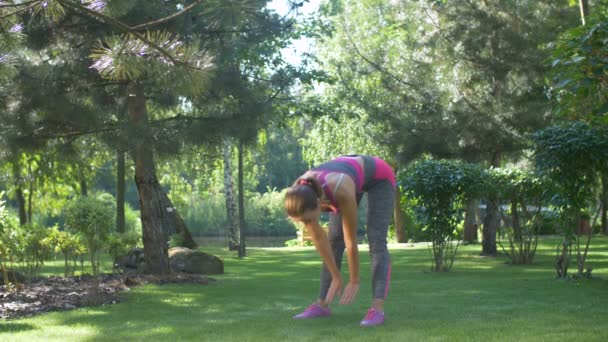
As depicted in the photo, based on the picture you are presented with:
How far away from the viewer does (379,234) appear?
546 centimetres

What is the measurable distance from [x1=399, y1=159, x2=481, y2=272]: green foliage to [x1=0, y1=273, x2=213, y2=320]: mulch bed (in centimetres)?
350

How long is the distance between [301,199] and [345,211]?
1.40 ft

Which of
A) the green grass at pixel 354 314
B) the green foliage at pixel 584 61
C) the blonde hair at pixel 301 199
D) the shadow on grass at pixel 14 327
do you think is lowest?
the green grass at pixel 354 314

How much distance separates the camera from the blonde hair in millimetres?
4500

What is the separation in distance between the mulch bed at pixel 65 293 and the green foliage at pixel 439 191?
3501mm

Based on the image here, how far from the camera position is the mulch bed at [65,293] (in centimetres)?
739

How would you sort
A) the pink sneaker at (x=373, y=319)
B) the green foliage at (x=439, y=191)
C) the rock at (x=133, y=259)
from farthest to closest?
the rock at (x=133, y=259) → the green foliage at (x=439, y=191) → the pink sneaker at (x=373, y=319)

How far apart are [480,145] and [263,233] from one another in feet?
89.5

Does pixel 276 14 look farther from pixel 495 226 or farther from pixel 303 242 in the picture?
pixel 303 242

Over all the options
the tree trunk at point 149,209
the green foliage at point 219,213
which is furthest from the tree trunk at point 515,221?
the green foliage at point 219,213

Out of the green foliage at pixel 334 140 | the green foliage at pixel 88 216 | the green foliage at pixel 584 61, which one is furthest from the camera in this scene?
the green foliage at pixel 334 140

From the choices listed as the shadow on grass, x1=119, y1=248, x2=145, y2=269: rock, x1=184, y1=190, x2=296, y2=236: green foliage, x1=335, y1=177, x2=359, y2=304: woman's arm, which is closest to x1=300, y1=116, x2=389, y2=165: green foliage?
x1=184, y1=190, x2=296, y2=236: green foliage

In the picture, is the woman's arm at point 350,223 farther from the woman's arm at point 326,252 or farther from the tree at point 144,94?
the tree at point 144,94

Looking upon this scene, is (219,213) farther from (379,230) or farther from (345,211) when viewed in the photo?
(345,211)
